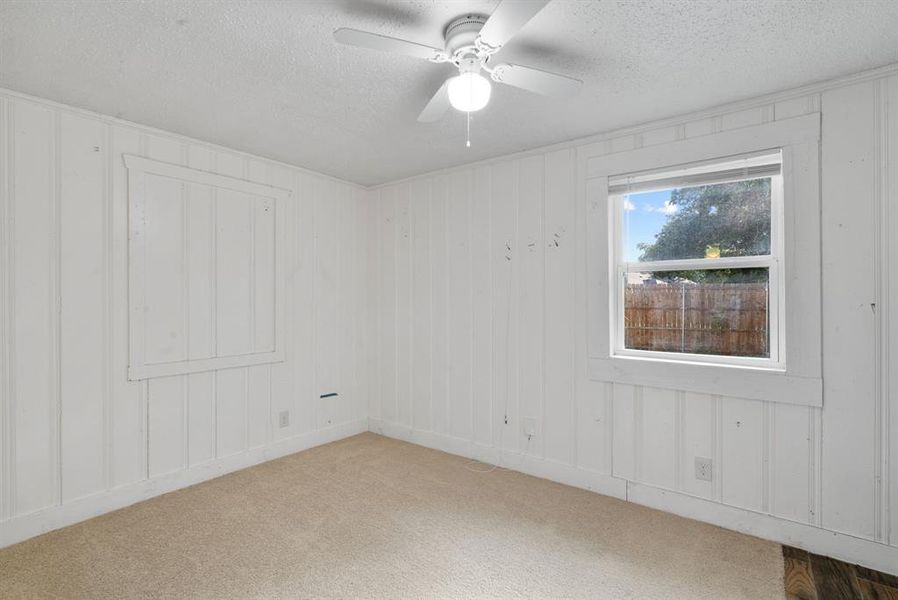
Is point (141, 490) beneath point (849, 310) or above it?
beneath

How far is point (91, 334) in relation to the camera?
2.60m

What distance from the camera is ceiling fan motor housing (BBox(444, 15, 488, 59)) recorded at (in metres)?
1.69

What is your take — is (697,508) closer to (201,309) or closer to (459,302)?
(459,302)

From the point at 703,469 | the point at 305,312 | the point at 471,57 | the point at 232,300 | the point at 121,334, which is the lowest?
the point at 703,469

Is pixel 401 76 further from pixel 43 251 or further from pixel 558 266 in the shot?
pixel 43 251

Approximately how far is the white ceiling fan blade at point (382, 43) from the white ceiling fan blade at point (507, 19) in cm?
23

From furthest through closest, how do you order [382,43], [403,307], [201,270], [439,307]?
[403,307]
[439,307]
[201,270]
[382,43]

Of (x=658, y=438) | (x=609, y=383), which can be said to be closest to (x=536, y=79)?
(x=609, y=383)

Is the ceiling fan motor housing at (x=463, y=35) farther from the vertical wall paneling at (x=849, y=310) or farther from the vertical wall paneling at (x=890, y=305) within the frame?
the vertical wall paneling at (x=890, y=305)

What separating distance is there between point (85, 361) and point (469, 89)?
2613mm

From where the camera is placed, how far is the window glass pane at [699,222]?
2512 millimetres

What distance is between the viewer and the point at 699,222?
106 inches

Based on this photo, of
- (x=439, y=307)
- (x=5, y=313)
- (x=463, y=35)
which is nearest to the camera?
(x=463, y=35)

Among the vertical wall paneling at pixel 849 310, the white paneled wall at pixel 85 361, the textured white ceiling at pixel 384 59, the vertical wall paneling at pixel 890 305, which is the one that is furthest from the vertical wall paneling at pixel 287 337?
the vertical wall paneling at pixel 890 305
